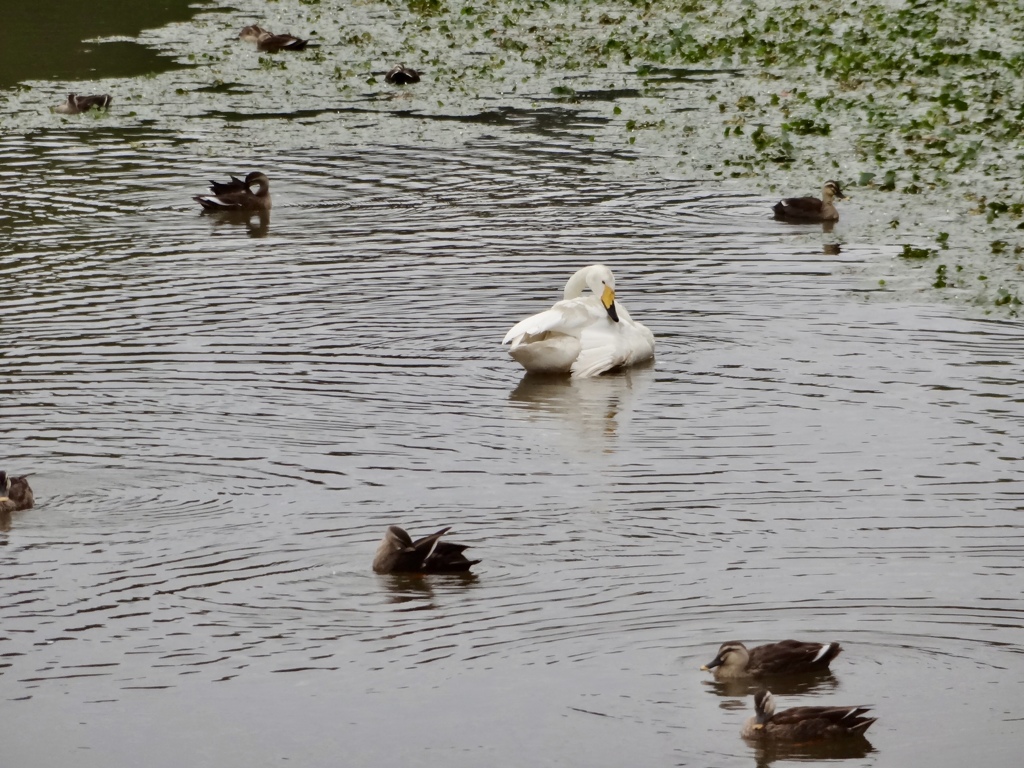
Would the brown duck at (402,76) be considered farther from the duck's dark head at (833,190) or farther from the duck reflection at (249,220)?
the duck's dark head at (833,190)

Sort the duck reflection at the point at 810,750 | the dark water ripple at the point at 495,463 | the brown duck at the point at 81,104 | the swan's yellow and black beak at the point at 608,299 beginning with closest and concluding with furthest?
the duck reflection at the point at 810,750 → the dark water ripple at the point at 495,463 → the swan's yellow and black beak at the point at 608,299 → the brown duck at the point at 81,104

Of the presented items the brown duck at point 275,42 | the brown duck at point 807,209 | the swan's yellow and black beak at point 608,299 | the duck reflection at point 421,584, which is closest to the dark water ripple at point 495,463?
the duck reflection at point 421,584

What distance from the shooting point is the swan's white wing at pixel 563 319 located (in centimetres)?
1418

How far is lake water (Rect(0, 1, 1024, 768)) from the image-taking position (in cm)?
808

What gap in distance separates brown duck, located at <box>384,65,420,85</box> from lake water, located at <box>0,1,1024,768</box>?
9.12 m

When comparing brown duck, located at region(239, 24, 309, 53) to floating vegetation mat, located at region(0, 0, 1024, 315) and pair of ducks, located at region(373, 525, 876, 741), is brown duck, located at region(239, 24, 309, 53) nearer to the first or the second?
floating vegetation mat, located at region(0, 0, 1024, 315)

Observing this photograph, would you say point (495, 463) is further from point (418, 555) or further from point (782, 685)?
point (782, 685)

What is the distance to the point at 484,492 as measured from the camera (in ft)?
36.6

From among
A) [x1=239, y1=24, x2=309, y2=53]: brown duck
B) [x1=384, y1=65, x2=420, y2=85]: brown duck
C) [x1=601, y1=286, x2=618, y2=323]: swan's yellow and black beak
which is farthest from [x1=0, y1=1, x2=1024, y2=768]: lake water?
[x1=239, y1=24, x2=309, y2=53]: brown duck

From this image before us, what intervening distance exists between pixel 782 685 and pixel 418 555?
228cm

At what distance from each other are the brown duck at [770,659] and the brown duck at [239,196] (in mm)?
12975

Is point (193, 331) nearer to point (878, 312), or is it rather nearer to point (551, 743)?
point (878, 312)

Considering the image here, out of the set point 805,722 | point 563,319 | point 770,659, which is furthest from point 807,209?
point 805,722

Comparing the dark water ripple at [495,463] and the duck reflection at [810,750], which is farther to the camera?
the dark water ripple at [495,463]
